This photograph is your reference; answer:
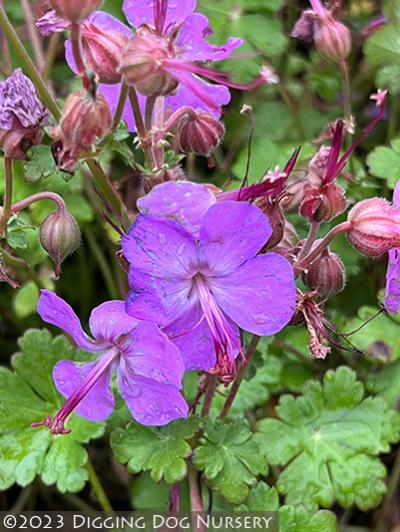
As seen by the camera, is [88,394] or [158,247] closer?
[158,247]

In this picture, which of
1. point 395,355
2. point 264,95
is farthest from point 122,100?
point 264,95

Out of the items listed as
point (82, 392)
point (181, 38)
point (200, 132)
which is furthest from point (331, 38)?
point (82, 392)

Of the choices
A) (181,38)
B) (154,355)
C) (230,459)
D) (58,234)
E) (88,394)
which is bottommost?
(230,459)

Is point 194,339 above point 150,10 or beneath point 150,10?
beneath

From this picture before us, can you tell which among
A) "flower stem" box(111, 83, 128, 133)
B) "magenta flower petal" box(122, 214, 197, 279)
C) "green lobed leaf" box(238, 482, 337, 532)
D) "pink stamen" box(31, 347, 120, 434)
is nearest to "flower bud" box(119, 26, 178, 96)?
"flower stem" box(111, 83, 128, 133)

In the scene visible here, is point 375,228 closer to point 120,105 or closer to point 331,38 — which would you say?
point 120,105

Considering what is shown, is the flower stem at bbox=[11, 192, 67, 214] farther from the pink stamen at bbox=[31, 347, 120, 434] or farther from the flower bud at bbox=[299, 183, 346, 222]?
the flower bud at bbox=[299, 183, 346, 222]

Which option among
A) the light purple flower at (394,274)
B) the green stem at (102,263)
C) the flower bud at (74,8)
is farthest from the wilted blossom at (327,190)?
the green stem at (102,263)
